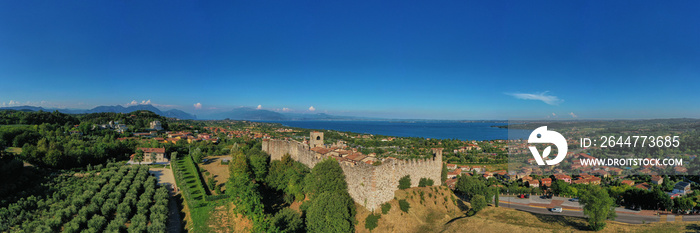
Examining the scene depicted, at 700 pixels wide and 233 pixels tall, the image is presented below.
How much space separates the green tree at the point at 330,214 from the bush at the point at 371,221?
0.88m

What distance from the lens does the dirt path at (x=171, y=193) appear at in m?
19.5

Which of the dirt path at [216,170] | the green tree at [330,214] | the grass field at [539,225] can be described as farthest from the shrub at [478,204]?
the dirt path at [216,170]

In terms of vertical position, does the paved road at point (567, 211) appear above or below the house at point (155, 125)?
below

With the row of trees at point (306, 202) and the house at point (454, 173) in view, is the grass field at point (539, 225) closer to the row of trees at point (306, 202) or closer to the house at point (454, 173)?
the row of trees at point (306, 202)

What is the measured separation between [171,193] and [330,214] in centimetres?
1940

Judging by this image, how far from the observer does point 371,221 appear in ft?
49.3

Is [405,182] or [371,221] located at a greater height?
[405,182]

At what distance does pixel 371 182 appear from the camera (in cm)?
1529

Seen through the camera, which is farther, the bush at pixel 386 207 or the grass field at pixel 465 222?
the bush at pixel 386 207

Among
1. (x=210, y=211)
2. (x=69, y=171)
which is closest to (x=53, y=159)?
(x=69, y=171)

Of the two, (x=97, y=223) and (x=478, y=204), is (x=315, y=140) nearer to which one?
(x=478, y=204)

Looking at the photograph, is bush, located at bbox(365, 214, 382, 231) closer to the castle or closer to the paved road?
the castle

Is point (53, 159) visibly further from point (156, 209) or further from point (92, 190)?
point (156, 209)

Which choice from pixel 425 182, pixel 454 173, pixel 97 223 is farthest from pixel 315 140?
pixel 454 173
